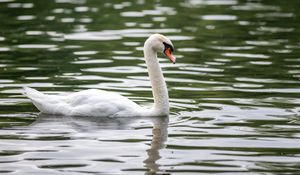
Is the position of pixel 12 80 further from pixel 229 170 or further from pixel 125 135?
pixel 229 170

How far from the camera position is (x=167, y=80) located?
1923 cm

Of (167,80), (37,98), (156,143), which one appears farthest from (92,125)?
(167,80)

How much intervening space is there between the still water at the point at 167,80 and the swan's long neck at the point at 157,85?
0.25 meters

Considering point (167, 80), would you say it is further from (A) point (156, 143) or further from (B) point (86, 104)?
(A) point (156, 143)

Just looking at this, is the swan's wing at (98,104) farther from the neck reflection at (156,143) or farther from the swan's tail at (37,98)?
the neck reflection at (156,143)

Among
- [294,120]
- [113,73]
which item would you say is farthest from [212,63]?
[294,120]

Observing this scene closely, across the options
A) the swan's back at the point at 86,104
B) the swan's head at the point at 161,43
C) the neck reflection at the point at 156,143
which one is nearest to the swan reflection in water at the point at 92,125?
the neck reflection at the point at 156,143

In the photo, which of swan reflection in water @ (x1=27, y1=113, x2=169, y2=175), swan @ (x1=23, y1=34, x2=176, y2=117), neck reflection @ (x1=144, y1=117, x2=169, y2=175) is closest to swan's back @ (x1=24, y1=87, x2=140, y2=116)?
swan @ (x1=23, y1=34, x2=176, y2=117)

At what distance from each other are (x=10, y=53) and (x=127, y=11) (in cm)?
951

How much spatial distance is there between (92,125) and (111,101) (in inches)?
29.2

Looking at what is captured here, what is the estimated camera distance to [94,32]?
26.6 metres

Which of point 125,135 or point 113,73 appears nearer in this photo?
point 125,135

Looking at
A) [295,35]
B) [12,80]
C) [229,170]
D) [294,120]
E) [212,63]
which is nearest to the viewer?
[229,170]

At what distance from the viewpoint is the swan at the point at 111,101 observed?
1518cm
